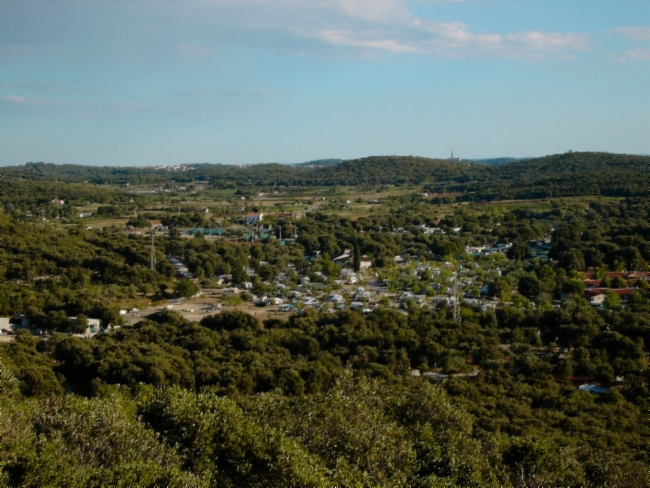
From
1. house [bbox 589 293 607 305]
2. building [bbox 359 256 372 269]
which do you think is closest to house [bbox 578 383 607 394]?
house [bbox 589 293 607 305]

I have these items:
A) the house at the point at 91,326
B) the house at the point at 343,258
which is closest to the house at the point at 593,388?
the house at the point at 91,326

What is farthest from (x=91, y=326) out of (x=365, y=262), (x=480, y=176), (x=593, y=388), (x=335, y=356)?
(x=480, y=176)

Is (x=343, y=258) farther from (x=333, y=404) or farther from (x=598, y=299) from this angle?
(x=333, y=404)

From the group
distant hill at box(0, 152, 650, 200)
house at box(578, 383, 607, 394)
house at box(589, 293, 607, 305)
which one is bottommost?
house at box(578, 383, 607, 394)

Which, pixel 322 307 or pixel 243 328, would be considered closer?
pixel 243 328

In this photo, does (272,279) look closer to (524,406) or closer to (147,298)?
(147,298)

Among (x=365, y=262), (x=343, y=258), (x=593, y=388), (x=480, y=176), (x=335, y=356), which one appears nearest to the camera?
(x=593, y=388)

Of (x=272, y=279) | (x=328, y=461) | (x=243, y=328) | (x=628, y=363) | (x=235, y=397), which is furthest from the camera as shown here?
(x=272, y=279)

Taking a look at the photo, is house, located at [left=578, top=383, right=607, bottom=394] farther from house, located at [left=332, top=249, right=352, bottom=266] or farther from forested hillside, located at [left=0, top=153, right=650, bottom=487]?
house, located at [left=332, top=249, right=352, bottom=266]

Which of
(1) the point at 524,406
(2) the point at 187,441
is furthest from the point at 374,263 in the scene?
(2) the point at 187,441

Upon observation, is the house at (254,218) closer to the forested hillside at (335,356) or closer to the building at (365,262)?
the forested hillside at (335,356)

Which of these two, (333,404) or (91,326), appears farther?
(91,326)
